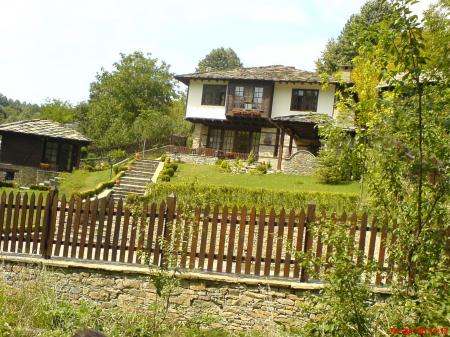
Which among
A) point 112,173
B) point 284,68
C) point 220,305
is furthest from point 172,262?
point 284,68

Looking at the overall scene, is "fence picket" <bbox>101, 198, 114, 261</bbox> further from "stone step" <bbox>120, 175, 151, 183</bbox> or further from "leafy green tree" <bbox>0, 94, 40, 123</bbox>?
"leafy green tree" <bbox>0, 94, 40, 123</bbox>

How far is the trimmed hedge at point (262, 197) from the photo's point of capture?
17.1 meters

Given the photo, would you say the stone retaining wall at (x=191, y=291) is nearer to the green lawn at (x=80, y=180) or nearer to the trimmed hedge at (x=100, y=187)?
the trimmed hedge at (x=100, y=187)

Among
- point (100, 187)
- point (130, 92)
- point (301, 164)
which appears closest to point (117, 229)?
point (100, 187)

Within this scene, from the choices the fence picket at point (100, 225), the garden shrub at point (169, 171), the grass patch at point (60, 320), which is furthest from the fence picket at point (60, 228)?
the garden shrub at point (169, 171)

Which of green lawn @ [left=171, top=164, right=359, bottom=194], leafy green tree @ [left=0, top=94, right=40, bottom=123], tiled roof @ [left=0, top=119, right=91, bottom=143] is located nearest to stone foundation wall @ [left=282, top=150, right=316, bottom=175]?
green lawn @ [left=171, top=164, right=359, bottom=194]

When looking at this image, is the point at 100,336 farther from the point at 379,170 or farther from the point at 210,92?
the point at 210,92

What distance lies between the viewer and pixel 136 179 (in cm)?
2325

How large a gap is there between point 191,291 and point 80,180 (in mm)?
19708

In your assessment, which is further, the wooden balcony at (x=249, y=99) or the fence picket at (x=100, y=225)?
the wooden balcony at (x=249, y=99)

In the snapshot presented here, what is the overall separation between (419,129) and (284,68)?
33.0m

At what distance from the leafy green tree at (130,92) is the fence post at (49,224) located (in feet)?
125

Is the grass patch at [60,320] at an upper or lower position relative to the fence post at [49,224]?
lower

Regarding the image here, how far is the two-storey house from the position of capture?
3262cm
